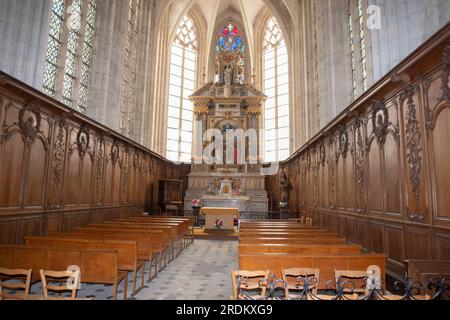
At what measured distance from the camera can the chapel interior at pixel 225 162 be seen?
4.41m

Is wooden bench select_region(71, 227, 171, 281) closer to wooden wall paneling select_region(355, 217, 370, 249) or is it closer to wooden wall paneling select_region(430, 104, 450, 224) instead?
wooden wall paneling select_region(355, 217, 370, 249)

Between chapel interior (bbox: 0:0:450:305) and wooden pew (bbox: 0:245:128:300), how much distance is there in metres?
0.02

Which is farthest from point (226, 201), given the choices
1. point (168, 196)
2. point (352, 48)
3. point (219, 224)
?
point (352, 48)

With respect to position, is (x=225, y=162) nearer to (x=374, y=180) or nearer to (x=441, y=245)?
(x=374, y=180)

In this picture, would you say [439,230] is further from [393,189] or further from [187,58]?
[187,58]

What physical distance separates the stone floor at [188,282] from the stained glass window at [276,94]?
15971 mm

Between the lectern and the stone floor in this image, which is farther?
the lectern

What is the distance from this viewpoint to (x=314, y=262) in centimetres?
434

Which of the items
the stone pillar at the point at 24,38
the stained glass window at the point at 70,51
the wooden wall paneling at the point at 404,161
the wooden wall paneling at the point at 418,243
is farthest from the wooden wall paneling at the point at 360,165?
the stained glass window at the point at 70,51

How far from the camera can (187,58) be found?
84.3ft

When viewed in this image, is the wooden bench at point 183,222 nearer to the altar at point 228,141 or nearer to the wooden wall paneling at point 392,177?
the wooden wall paneling at point 392,177

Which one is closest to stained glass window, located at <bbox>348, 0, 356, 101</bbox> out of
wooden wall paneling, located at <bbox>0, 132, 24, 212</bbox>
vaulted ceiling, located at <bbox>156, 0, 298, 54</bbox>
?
vaulted ceiling, located at <bbox>156, 0, 298, 54</bbox>

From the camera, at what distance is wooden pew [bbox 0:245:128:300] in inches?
172

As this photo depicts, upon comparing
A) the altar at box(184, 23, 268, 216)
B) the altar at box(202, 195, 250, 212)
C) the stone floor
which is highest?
the altar at box(184, 23, 268, 216)
